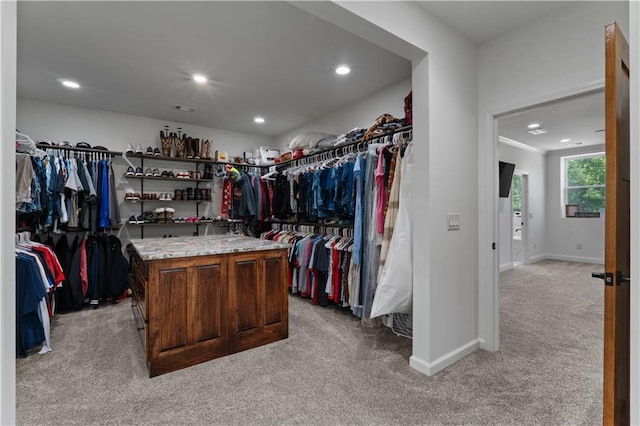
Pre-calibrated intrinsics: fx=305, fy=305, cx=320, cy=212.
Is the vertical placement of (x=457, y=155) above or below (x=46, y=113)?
below

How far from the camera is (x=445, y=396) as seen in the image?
6.45ft

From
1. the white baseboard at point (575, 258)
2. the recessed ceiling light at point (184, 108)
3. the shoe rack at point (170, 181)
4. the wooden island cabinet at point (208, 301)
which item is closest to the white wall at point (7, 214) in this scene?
the wooden island cabinet at point (208, 301)

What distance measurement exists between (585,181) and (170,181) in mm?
8564

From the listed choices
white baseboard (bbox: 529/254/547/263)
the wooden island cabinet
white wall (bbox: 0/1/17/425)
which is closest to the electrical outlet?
the wooden island cabinet

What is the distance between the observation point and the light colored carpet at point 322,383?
1.80 m

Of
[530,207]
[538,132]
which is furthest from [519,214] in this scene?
Result: [538,132]

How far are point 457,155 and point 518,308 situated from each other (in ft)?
7.97

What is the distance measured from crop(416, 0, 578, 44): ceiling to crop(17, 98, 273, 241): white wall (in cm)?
415

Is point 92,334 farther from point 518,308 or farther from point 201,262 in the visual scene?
point 518,308

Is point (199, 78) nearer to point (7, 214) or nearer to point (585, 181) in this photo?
point (7, 214)

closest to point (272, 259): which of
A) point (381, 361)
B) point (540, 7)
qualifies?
point (381, 361)

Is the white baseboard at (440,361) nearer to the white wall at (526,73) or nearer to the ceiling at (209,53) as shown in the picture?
the white wall at (526,73)

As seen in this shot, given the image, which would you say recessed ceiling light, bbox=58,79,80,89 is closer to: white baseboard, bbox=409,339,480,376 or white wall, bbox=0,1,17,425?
white wall, bbox=0,1,17,425

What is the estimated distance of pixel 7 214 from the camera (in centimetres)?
78
